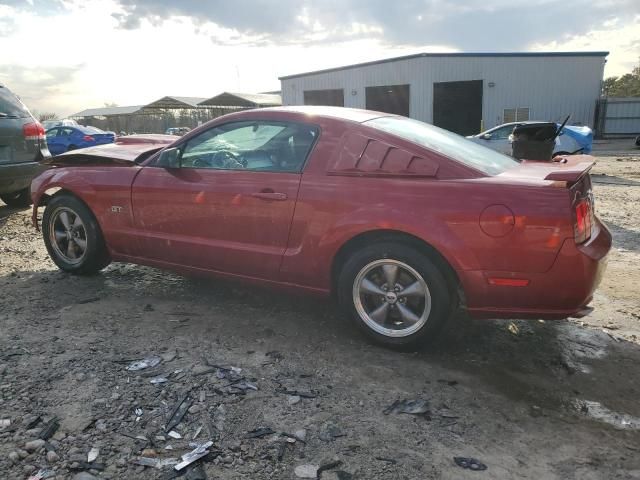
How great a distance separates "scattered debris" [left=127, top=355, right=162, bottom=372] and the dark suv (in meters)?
5.01

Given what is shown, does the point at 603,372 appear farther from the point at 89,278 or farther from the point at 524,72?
the point at 524,72

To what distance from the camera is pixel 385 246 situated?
10.6 ft

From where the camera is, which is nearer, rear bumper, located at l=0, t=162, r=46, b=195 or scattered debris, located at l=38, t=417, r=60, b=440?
scattered debris, located at l=38, t=417, r=60, b=440

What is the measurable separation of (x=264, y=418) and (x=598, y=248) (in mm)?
2183

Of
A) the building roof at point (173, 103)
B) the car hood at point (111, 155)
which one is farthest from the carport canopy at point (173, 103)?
the car hood at point (111, 155)

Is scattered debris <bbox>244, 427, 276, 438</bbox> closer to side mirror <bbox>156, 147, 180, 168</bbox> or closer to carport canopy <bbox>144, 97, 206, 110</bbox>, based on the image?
side mirror <bbox>156, 147, 180, 168</bbox>

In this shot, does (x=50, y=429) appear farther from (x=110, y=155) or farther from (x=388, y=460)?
(x=110, y=155)

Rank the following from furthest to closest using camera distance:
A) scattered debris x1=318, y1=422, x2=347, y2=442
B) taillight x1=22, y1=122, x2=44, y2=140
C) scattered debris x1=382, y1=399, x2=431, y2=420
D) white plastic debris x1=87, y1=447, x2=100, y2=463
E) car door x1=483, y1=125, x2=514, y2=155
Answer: car door x1=483, y1=125, x2=514, y2=155, taillight x1=22, y1=122, x2=44, y2=140, scattered debris x1=382, y1=399, x2=431, y2=420, scattered debris x1=318, y1=422, x2=347, y2=442, white plastic debris x1=87, y1=447, x2=100, y2=463

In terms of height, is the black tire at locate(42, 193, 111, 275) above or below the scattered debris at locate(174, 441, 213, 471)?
above

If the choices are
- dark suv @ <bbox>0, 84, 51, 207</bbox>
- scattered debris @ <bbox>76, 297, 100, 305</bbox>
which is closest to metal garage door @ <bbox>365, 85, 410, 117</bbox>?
dark suv @ <bbox>0, 84, 51, 207</bbox>

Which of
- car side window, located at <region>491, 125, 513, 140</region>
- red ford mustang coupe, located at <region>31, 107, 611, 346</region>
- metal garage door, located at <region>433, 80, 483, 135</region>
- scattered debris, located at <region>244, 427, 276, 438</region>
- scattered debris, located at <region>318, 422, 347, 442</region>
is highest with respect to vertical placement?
metal garage door, located at <region>433, 80, 483, 135</region>

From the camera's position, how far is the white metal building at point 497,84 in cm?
2627

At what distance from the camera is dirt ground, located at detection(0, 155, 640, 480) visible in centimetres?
235

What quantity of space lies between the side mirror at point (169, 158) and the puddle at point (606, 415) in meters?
3.23
